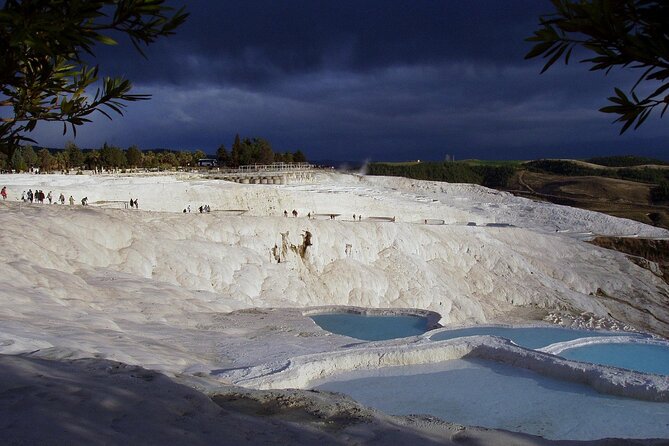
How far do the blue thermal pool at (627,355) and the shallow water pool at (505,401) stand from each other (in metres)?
3.73

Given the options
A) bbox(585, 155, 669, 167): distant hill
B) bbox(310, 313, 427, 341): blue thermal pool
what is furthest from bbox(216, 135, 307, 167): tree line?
bbox(585, 155, 669, 167): distant hill

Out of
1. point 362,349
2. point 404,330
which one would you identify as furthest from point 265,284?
point 362,349

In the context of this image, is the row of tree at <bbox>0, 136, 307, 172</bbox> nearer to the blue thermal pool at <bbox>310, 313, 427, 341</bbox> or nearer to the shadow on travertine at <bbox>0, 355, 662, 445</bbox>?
the blue thermal pool at <bbox>310, 313, 427, 341</bbox>

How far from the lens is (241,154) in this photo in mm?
74562

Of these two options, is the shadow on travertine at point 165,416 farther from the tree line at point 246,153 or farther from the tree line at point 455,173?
the tree line at point 455,173

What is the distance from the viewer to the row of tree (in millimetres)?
59606

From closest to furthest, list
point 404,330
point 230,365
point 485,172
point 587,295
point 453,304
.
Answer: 1. point 230,365
2. point 404,330
3. point 453,304
4. point 587,295
5. point 485,172

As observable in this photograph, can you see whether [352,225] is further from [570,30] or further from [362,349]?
[570,30]

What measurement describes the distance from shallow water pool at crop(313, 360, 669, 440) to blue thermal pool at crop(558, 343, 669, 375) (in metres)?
3.73

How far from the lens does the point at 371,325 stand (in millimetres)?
16109

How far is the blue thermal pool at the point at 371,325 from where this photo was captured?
1530 cm

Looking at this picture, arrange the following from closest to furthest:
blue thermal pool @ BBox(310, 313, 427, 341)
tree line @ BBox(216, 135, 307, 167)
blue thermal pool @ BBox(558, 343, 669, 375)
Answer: blue thermal pool @ BBox(558, 343, 669, 375), blue thermal pool @ BBox(310, 313, 427, 341), tree line @ BBox(216, 135, 307, 167)

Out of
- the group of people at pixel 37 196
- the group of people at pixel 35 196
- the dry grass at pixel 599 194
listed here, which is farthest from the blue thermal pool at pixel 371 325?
the dry grass at pixel 599 194

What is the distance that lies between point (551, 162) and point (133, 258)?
396ft
